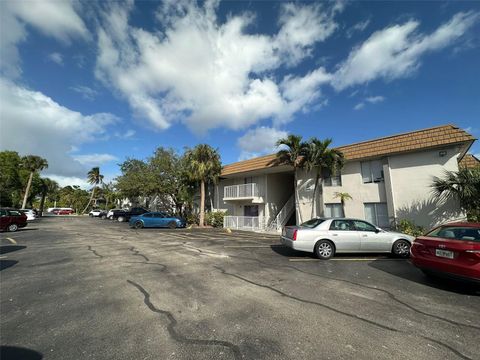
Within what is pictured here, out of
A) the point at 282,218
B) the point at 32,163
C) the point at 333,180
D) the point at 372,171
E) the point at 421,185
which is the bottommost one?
the point at 282,218

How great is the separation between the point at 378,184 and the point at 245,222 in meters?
11.3

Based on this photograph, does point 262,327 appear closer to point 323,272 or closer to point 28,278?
point 323,272

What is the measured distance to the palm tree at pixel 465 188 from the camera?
11.3 m

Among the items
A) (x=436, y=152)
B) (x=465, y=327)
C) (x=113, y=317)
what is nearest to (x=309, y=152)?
(x=436, y=152)

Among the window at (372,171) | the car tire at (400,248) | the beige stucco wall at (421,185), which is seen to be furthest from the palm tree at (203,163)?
the car tire at (400,248)

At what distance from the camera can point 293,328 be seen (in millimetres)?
3746

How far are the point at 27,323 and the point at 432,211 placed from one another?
16.6 meters

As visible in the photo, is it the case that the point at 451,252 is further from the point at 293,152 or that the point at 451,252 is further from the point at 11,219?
the point at 11,219

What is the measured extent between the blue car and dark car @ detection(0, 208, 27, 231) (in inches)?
324

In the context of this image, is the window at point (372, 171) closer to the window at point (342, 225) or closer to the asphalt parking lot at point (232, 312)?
the window at point (342, 225)

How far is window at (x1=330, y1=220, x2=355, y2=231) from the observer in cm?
905

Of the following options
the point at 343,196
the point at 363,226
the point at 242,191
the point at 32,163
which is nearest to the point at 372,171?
the point at 343,196

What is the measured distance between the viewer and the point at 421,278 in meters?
6.58

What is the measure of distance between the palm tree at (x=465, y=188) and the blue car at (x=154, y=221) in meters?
19.7
